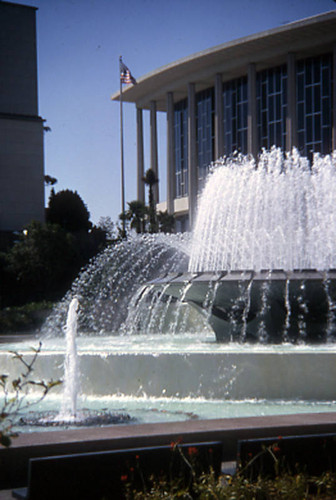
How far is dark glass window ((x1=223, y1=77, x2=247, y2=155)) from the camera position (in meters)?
53.8

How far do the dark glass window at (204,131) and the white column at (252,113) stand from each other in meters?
5.56

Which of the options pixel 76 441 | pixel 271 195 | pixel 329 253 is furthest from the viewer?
pixel 329 253

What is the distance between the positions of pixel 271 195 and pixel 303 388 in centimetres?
1082

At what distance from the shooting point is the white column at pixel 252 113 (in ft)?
167

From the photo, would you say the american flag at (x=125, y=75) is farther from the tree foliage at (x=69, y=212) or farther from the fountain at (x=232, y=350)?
the fountain at (x=232, y=350)

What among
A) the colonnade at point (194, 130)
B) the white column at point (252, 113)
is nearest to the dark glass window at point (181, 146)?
the colonnade at point (194, 130)

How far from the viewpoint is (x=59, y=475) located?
12.4ft

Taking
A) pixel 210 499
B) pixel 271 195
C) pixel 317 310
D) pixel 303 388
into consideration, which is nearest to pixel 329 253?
pixel 271 195

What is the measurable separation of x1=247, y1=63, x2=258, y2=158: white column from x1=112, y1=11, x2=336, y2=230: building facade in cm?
7

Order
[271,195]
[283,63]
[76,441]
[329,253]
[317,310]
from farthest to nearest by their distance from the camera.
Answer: [283,63]
[329,253]
[271,195]
[317,310]
[76,441]

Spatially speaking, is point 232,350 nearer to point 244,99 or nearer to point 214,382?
point 214,382

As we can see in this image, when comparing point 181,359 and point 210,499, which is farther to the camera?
point 181,359

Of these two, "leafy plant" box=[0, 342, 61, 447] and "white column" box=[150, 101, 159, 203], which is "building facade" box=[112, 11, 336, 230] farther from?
"leafy plant" box=[0, 342, 61, 447]

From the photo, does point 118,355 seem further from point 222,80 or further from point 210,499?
point 222,80
